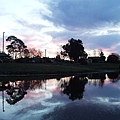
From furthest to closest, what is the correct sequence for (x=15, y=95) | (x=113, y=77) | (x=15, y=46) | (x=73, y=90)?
(x=15, y=46), (x=113, y=77), (x=73, y=90), (x=15, y=95)

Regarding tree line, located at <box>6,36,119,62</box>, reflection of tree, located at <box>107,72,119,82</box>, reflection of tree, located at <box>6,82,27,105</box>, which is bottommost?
reflection of tree, located at <box>6,82,27,105</box>

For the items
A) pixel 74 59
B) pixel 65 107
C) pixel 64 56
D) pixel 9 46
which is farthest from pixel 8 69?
pixel 64 56

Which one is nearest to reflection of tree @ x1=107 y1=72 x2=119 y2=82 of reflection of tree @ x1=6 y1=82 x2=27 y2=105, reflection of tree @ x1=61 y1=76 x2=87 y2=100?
reflection of tree @ x1=61 y1=76 x2=87 y2=100

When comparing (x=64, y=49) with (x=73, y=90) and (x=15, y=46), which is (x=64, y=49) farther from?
(x=73, y=90)

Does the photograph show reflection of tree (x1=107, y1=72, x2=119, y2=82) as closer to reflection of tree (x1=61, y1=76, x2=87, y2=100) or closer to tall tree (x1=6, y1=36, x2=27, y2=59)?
reflection of tree (x1=61, y1=76, x2=87, y2=100)

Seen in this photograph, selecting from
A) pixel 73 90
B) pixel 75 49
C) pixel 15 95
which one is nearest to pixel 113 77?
pixel 73 90

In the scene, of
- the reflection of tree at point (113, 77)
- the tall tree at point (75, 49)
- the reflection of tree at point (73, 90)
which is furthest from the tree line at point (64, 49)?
the reflection of tree at point (73, 90)

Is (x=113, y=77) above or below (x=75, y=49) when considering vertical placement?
below

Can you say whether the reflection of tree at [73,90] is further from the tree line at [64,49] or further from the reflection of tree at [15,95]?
the tree line at [64,49]

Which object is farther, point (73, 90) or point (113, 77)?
point (113, 77)

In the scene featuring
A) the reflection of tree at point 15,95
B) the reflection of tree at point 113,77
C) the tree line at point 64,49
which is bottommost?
the reflection of tree at point 15,95

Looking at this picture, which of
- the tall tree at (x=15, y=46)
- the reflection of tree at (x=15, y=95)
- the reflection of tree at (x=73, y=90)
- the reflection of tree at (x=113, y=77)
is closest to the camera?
the reflection of tree at (x=15, y=95)

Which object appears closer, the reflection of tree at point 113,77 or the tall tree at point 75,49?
the reflection of tree at point 113,77

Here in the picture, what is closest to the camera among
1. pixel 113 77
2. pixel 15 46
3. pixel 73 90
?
pixel 73 90
